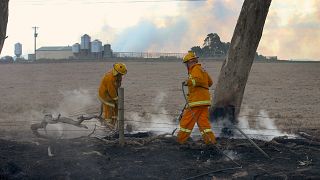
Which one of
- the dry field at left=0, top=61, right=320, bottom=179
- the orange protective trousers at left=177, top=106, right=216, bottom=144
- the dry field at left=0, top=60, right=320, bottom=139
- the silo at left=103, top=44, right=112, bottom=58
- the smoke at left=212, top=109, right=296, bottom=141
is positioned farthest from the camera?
the silo at left=103, top=44, right=112, bottom=58

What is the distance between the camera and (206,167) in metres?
8.30

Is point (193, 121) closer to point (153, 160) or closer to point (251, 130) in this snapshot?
point (153, 160)

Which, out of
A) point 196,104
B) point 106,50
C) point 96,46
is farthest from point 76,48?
point 196,104

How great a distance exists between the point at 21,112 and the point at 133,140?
8625 mm

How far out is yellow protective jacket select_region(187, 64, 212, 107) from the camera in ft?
31.8

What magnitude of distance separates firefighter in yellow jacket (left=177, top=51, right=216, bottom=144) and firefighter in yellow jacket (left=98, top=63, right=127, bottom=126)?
2.18 m

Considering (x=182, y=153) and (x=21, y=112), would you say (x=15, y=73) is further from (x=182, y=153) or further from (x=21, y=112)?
(x=182, y=153)

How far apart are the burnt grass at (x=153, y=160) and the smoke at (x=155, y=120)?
1555 millimetres

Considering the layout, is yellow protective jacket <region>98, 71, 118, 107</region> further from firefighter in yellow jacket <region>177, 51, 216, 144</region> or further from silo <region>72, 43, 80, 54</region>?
silo <region>72, 43, 80, 54</region>

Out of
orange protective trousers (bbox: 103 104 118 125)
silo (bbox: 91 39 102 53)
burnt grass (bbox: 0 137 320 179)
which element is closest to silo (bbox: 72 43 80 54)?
silo (bbox: 91 39 102 53)

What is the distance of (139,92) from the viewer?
24547 millimetres

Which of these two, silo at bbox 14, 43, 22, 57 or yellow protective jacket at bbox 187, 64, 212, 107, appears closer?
yellow protective jacket at bbox 187, 64, 212, 107

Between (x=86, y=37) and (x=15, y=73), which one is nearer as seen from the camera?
(x=15, y=73)

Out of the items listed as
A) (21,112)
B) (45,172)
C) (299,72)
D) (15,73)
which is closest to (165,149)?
(45,172)
